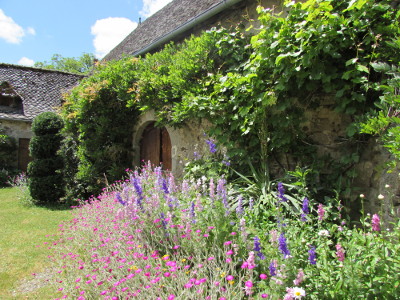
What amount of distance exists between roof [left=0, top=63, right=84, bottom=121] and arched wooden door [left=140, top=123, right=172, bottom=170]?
29.0 feet

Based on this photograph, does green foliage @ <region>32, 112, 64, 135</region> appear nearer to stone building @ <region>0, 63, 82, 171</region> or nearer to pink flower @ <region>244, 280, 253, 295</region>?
stone building @ <region>0, 63, 82, 171</region>

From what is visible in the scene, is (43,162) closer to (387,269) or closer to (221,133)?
(221,133)

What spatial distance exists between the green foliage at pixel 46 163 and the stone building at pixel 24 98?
16.1 feet

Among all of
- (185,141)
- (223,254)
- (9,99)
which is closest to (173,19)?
(185,141)

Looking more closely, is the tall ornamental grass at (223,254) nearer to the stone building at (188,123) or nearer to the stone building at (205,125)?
the stone building at (205,125)

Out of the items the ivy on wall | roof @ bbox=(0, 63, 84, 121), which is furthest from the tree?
the ivy on wall

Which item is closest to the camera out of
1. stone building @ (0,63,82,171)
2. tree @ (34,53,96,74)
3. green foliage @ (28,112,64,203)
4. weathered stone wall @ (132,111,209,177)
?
weathered stone wall @ (132,111,209,177)

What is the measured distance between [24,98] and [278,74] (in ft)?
48.0

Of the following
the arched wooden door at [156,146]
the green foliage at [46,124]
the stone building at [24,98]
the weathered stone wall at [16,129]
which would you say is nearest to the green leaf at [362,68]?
the arched wooden door at [156,146]

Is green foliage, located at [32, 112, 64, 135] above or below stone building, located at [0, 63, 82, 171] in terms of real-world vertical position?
below

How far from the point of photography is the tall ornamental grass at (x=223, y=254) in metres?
1.57

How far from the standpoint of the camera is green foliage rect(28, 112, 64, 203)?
24.2ft

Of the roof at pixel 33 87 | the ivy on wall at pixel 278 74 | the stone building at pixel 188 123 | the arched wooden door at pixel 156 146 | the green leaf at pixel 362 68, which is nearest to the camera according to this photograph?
the green leaf at pixel 362 68

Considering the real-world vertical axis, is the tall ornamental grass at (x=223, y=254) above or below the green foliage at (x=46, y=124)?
below
